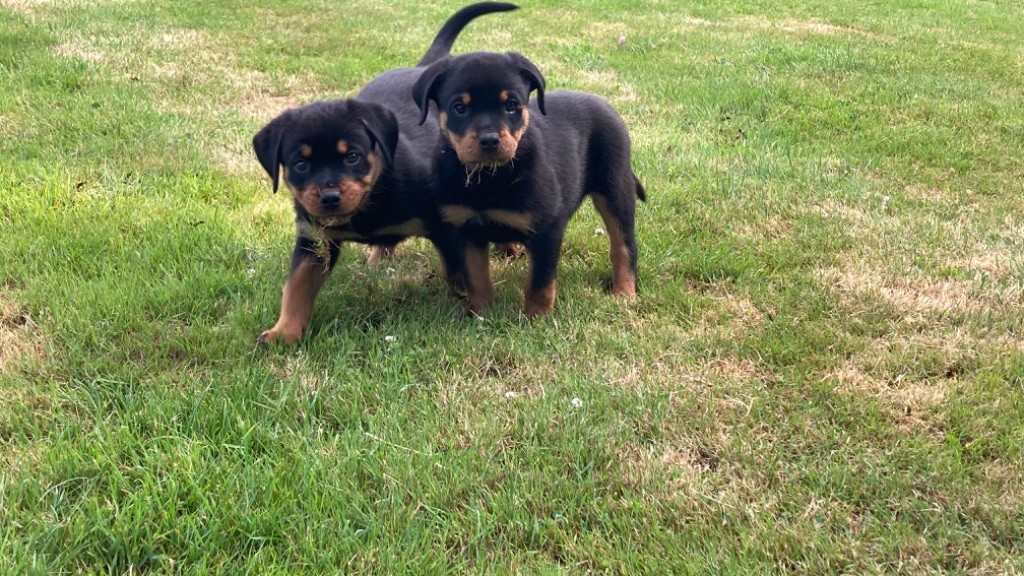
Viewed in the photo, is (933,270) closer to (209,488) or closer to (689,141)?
(689,141)

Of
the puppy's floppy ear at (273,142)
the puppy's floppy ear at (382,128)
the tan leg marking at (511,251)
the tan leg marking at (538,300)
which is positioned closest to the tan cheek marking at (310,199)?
the puppy's floppy ear at (273,142)

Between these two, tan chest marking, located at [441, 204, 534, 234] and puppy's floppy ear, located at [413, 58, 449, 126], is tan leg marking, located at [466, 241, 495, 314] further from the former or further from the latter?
puppy's floppy ear, located at [413, 58, 449, 126]

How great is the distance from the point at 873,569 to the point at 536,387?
3.82 feet

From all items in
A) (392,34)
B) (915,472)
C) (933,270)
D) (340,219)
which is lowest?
(392,34)

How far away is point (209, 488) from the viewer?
2.09m

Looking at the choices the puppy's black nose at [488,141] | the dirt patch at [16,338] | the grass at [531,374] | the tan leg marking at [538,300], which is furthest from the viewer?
the tan leg marking at [538,300]

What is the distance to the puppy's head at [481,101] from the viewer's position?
2.86m

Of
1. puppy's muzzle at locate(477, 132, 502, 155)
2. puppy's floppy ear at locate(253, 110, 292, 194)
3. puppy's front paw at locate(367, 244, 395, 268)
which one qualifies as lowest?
puppy's front paw at locate(367, 244, 395, 268)

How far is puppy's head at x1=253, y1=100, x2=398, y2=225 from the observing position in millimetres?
2850

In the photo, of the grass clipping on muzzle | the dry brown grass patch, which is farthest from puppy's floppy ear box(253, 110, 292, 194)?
the dry brown grass patch

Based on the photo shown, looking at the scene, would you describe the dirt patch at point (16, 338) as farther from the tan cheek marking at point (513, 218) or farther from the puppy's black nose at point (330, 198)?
the tan cheek marking at point (513, 218)

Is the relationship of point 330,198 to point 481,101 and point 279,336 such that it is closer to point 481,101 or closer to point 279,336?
point 279,336

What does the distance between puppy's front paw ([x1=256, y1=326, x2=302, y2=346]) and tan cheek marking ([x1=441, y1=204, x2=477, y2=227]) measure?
712 millimetres

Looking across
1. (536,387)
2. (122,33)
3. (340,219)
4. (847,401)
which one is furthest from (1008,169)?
(122,33)
